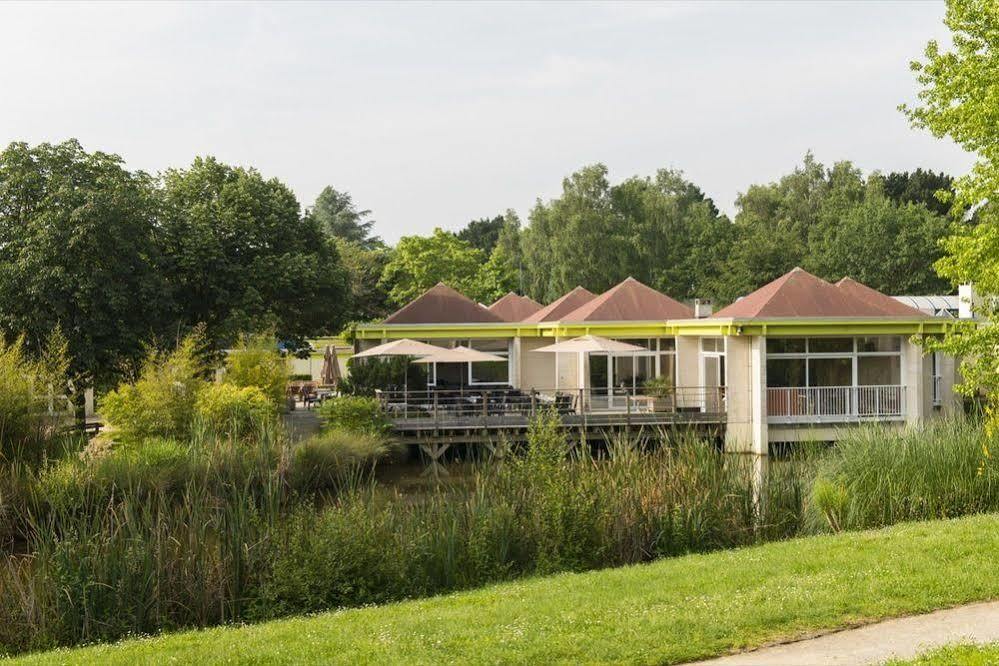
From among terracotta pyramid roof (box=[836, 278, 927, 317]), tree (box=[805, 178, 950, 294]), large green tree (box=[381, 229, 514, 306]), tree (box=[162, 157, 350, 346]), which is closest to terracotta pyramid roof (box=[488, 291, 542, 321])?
tree (box=[162, 157, 350, 346])

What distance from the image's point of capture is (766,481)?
13.3m

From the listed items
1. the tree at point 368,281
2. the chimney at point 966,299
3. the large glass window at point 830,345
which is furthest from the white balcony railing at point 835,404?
the tree at point 368,281

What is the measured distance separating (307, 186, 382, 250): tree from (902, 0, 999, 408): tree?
79909mm

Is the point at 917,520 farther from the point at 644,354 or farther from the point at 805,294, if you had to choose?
the point at 644,354

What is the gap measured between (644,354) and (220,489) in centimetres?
1849

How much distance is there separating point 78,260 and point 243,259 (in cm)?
562

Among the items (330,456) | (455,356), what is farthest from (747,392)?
(330,456)

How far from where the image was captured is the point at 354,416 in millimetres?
24516

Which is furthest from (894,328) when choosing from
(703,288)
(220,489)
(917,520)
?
(703,288)

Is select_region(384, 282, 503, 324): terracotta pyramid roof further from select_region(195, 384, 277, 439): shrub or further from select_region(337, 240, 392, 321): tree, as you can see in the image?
select_region(337, 240, 392, 321): tree

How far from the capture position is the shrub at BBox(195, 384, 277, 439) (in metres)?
21.6

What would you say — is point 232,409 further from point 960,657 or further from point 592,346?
point 960,657

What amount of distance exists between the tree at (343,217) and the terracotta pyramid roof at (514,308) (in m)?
54.6

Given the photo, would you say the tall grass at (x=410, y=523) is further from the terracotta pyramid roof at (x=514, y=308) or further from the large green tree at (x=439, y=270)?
the large green tree at (x=439, y=270)
